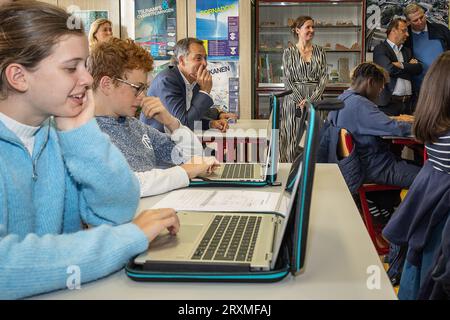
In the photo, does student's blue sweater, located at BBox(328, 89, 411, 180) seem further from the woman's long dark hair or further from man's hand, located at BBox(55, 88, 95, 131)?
man's hand, located at BBox(55, 88, 95, 131)

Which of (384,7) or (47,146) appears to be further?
(384,7)

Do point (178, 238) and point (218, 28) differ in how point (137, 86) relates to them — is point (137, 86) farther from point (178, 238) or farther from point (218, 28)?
point (218, 28)

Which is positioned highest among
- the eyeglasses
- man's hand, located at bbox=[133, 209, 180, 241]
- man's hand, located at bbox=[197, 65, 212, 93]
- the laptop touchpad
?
man's hand, located at bbox=[197, 65, 212, 93]

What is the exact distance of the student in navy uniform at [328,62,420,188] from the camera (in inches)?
123

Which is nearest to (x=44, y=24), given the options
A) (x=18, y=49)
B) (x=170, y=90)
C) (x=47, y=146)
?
(x=18, y=49)

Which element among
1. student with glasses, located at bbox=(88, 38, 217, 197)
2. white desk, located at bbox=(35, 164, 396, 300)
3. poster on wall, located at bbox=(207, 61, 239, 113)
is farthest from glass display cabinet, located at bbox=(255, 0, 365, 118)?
white desk, located at bbox=(35, 164, 396, 300)

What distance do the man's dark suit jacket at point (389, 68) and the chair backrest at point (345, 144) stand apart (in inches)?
91.7

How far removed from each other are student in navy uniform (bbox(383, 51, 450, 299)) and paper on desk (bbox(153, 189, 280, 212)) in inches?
24.2

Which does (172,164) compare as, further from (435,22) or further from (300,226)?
(435,22)

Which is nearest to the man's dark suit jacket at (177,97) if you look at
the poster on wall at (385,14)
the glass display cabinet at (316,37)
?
the glass display cabinet at (316,37)

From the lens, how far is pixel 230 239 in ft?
3.52

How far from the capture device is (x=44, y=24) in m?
1.05

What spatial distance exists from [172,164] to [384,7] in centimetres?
455

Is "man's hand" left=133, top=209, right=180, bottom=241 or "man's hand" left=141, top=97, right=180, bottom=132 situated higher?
"man's hand" left=141, top=97, right=180, bottom=132
